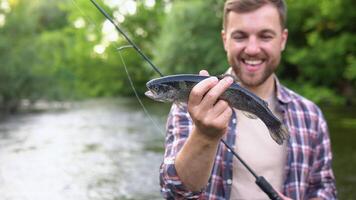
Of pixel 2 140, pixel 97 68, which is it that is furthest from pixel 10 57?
pixel 97 68

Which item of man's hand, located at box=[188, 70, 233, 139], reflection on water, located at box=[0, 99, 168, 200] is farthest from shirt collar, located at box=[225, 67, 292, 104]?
reflection on water, located at box=[0, 99, 168, 200]

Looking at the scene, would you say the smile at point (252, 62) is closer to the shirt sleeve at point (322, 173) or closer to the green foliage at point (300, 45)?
the shirt sleeve at point (322, 173)

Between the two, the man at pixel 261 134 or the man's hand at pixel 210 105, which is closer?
the man's hand at pixel 210 105

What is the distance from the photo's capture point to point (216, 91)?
2.22 m

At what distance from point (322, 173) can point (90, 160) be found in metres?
9.38

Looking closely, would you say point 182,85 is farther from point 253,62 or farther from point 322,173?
point 322,173

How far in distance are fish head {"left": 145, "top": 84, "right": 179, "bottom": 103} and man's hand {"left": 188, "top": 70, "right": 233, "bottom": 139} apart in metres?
0.08

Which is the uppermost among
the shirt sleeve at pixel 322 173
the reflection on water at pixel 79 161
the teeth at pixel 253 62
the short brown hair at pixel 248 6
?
the short brown hair at pixel 248 6

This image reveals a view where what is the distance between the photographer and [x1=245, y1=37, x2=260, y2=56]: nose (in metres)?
3.14

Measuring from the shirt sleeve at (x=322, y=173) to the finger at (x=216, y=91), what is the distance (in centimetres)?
127

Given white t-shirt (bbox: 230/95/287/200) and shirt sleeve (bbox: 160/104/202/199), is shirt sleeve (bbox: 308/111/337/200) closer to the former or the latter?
white t-shirt (bbox: 230/95/287/200)

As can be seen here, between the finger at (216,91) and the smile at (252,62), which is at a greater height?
the smile at (252,62)

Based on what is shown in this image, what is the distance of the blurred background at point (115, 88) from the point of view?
10195 millimetres

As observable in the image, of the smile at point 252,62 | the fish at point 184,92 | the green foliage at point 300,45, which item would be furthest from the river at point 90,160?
the green foliage at point 300,45
